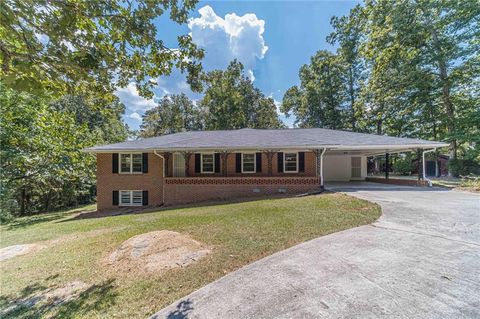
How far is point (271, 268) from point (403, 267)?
2.13 m

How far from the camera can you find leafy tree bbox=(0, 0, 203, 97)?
3229mm

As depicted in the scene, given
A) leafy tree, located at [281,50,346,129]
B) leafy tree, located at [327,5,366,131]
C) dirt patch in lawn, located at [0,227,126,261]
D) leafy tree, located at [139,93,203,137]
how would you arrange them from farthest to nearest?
1. leafy tree, located at [139,93,203,137]
2. leafy tree, located at [281,50,346,129]
3. leafy tree, located at [327,5,366,131]
4. dirt patch in lawn, located at [0,227,126,261]

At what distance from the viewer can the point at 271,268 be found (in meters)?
4.02

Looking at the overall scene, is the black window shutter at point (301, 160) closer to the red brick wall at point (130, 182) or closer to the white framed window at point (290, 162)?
the white framed window at point (290, 162)

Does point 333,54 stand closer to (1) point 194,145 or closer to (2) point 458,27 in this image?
(2) point 458,27

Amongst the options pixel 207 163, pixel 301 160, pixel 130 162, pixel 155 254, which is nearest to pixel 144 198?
pixel 130 162

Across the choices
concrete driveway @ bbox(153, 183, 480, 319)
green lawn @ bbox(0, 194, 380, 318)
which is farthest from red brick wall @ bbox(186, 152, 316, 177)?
concrete driveway @ bbox(153, 183, 480, 319)

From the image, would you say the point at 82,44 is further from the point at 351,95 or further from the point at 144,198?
the point at 351,95

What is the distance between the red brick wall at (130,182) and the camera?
13.8m

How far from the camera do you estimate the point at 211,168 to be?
14320mm

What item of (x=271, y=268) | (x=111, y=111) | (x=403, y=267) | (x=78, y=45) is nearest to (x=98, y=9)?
(x=78, y=45)

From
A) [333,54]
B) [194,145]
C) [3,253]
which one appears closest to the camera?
[3,253]

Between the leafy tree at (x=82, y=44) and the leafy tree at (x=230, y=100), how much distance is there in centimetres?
2526

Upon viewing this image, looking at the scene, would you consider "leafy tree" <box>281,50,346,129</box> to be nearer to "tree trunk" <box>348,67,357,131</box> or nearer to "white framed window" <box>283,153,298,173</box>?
"tree trunk" <box>348,67,357,131</box>
